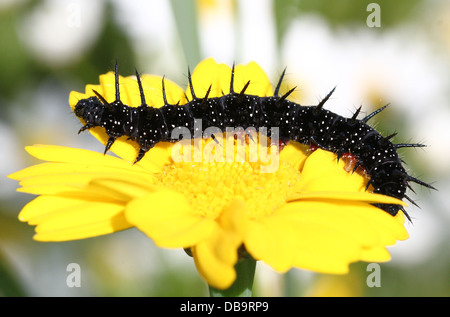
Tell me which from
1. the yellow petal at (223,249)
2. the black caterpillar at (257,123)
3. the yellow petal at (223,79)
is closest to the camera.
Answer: the yellow petal at (223,249)

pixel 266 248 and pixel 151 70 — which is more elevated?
pixel 151 70

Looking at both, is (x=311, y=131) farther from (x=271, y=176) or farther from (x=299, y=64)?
(x=299, y=64)

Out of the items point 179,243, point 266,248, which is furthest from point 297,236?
point 179,243

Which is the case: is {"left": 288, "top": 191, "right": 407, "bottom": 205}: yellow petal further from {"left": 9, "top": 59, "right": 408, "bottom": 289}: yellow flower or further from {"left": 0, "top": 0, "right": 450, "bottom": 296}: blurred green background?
{"left": 0, "top": 0, "right": 450, "bottom": 296}: blurred green background

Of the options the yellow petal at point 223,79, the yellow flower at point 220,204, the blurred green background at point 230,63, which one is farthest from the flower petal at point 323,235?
the blurred green background at point 230,63

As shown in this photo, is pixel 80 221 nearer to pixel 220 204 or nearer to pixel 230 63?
pixel 220 204

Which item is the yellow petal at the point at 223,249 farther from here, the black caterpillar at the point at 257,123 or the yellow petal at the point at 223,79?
the yellow petal at the point at 223,79
